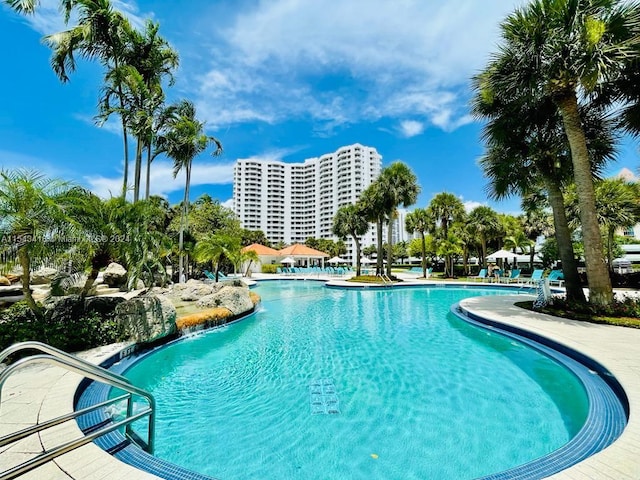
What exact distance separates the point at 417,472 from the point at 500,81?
10443 millimetres

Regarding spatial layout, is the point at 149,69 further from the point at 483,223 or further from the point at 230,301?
the point at 483,223

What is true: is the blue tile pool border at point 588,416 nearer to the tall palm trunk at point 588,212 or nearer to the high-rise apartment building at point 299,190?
the tall palm trunk at point 588,212

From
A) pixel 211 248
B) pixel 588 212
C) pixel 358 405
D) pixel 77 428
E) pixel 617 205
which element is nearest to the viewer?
pixel 77 428

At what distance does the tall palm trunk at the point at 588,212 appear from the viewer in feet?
26.8

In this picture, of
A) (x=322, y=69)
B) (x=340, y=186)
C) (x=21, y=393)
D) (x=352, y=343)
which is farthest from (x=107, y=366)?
(x=340, y=186)

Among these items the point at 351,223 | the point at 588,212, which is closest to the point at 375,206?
the point at 351,223

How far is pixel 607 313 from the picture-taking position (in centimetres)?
788

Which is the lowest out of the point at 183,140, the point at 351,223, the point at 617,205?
the point at 617,205

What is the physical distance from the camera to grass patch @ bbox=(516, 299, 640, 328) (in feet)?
24.0

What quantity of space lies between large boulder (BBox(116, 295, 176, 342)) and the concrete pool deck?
52cm

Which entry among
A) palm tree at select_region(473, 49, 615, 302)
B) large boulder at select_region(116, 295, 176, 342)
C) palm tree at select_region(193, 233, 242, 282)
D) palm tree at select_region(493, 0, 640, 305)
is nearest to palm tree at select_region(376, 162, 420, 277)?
palm tree at select_region(473, 49, 615, 302)

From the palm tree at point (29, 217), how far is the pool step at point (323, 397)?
566 centimetres

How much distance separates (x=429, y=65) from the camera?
12625 millimetres

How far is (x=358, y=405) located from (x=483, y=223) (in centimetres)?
2550
